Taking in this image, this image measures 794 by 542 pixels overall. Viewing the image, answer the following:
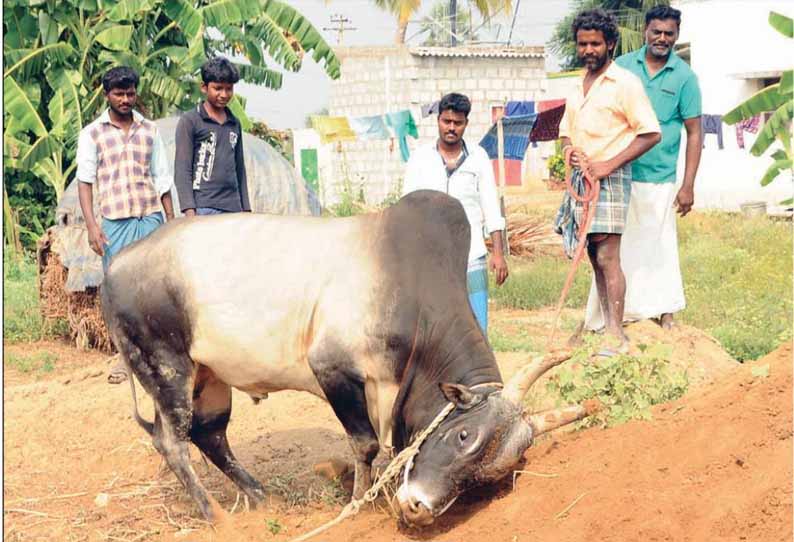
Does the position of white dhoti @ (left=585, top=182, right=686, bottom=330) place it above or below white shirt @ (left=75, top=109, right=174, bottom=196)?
below

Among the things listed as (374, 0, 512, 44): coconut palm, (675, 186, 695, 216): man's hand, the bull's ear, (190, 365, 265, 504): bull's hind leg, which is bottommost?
(190, 365, 265, 504): bull's hind leg

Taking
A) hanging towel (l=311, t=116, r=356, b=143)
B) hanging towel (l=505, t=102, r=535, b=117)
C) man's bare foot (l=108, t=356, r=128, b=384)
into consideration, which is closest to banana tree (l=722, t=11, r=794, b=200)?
man's bare foot (l=108, t=356, r=128, b=384)

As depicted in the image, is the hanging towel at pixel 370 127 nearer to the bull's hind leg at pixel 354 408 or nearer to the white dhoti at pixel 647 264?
the white dhoti at pixel 647 264

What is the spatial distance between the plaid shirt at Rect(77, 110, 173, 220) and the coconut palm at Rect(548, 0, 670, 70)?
2574cm

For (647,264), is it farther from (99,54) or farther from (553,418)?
(99,54)

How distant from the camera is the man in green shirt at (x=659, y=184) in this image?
6906mm

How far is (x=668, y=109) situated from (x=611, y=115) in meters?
0.68

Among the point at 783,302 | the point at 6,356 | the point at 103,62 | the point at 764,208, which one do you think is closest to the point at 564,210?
the point at 783,302

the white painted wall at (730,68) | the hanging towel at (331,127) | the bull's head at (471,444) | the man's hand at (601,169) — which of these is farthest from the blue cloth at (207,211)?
the white painted wall at (730,68)

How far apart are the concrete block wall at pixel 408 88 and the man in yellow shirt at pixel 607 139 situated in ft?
59.2

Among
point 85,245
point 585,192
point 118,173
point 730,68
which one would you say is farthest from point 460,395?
point 730,68

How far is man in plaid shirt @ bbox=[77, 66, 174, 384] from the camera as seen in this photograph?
7008mm

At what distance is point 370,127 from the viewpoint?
19.2 m

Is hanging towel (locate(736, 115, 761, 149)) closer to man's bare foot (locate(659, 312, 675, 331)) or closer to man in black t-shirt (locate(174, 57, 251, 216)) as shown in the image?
man's bare foot (locate(659, 312, 675, 331))
